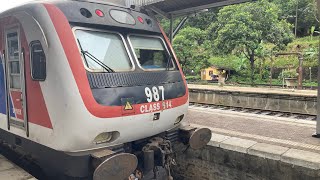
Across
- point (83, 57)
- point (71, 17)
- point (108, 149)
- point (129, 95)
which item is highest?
point (71, 17)

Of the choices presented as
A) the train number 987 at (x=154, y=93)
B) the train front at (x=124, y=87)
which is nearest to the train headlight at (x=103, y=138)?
the train front at (x=124, y=87)

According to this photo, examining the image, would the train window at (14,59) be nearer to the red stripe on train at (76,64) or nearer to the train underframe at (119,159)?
the train underframe at (119,159)

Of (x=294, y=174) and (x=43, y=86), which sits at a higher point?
(x=43, y=86)

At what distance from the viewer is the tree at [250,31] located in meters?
21.7

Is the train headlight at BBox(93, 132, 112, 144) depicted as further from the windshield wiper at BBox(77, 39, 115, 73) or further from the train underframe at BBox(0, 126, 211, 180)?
the windshield wiper at BBox(77, 39, 115, 73)

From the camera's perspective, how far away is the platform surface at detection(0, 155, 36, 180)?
13.6ft

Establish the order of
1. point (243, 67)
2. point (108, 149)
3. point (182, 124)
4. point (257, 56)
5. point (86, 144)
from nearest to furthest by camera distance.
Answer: point (86, 144) < point (108, 149) < point (182, 124) < point (257, 56) < point (243, 67)

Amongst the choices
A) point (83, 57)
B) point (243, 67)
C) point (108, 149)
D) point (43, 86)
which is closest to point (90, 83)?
point (83, 57)

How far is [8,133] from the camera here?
4.76 m

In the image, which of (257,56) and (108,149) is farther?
(257,56)

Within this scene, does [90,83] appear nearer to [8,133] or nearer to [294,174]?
[8,133]

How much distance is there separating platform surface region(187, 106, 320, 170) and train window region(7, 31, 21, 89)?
3.59 meters

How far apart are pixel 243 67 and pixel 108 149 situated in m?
23.7

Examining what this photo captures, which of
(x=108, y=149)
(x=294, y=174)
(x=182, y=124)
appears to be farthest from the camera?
(x=182, y=124)
